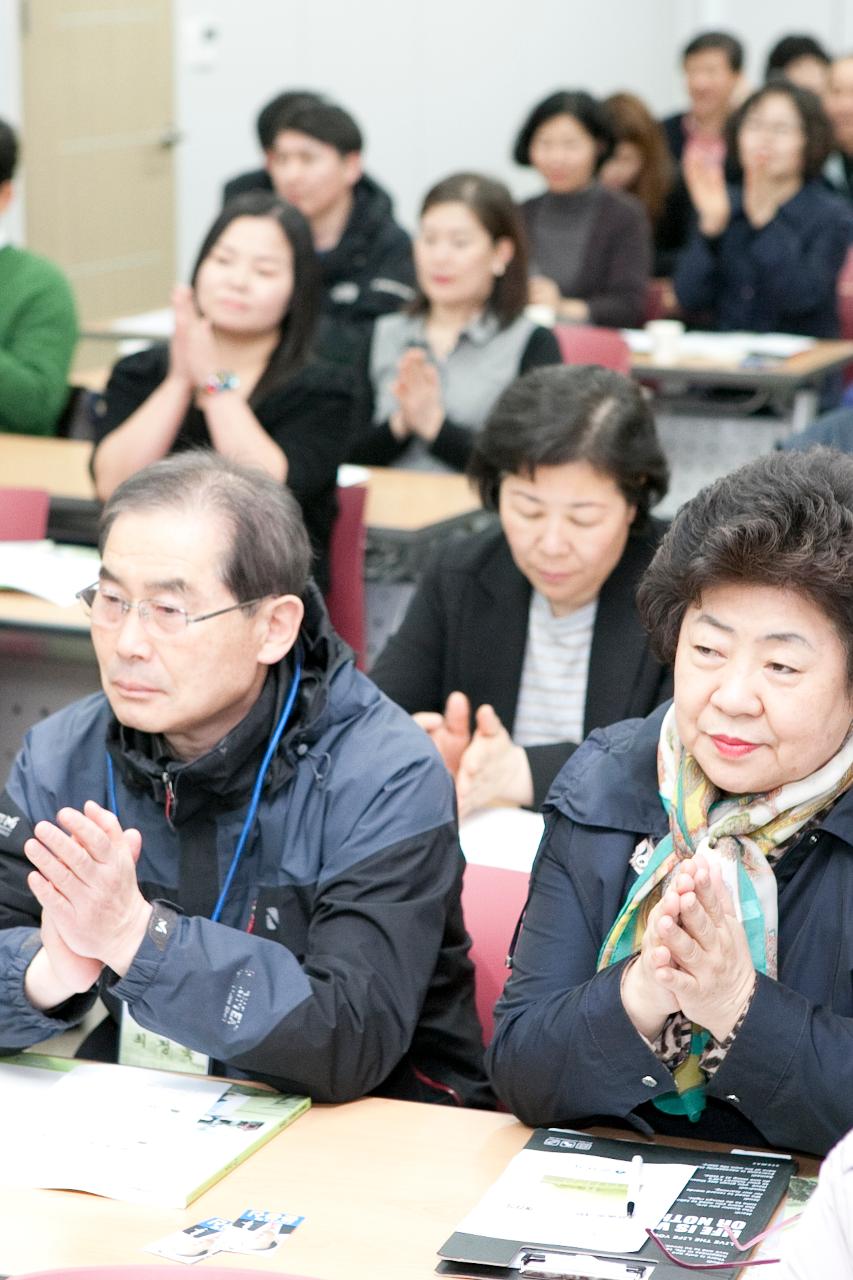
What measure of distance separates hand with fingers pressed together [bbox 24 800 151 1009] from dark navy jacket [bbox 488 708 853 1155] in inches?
14.5

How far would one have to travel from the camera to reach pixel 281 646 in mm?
2025

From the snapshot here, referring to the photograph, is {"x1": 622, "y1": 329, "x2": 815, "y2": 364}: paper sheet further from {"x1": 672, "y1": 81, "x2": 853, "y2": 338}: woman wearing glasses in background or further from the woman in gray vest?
the woman in gray vest

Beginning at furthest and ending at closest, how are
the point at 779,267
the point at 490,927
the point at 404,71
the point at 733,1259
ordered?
1. the point at 404,71
2. the point at 779,267
3. the point at 490,927
4. the point at 733,1259

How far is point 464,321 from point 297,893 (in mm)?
3080

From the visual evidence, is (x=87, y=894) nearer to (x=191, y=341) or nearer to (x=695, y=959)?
(x=695, y=959)

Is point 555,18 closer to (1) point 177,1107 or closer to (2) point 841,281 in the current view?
(2) point 841,281

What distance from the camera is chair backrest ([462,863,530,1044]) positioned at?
205 cm

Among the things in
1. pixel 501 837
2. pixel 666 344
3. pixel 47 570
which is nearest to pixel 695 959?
pixel 501 837

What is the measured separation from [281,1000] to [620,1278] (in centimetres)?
47

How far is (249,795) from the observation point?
6.44 ft

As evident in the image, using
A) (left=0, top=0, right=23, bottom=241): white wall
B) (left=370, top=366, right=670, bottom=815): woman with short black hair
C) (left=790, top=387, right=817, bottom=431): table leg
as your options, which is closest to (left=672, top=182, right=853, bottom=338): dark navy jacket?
(left=790, top=387, right=817, bottom=431): table leg

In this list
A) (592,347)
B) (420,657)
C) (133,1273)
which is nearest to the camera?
(133,1273)

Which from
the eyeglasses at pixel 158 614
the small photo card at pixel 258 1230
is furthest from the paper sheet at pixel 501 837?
the small photo card at pixel 258 1230

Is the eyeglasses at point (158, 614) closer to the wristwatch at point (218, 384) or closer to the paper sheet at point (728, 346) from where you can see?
the wristwatch at point (218, 384)
